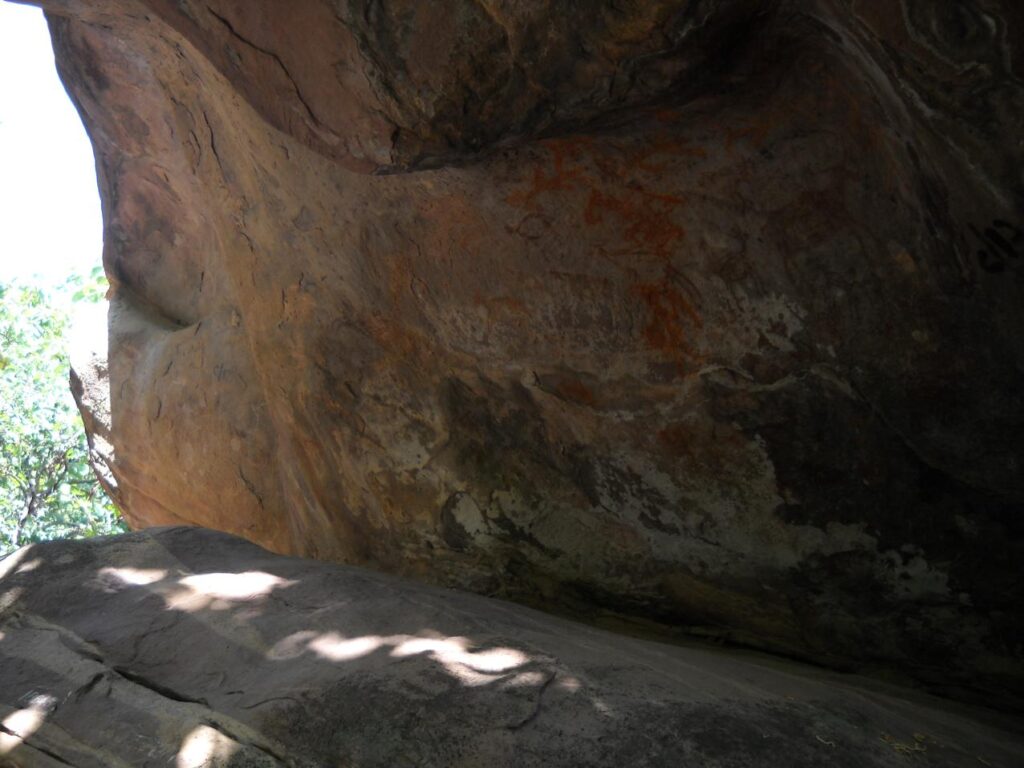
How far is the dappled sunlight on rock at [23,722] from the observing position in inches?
90.2

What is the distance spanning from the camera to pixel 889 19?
2.48m

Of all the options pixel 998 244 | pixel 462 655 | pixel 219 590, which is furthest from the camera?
pixel 219 590

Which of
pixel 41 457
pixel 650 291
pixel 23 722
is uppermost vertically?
pixel 650 291

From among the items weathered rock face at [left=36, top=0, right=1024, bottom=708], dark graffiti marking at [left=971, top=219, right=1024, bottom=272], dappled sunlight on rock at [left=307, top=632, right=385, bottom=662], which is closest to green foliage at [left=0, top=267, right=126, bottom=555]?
weathered rock face at [left=36, top=0, right=1024, bottom=708]

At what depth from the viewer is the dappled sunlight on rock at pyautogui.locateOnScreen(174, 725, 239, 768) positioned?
2146mm

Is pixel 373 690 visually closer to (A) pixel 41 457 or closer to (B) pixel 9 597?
(B) pixel 9 597

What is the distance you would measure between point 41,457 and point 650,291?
422 inches

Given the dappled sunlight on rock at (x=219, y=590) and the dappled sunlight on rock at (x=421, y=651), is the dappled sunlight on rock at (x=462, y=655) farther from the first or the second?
the dappled sunlight on rock at (x=219, y=590)

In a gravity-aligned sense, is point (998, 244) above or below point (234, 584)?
above

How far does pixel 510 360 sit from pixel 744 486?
34.0 inches

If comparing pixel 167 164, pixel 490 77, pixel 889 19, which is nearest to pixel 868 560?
pixel 889 19

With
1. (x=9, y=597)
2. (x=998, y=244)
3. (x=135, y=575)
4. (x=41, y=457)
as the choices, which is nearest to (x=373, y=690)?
(x=135, y=575)

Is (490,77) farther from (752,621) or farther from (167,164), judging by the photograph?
(167,164)

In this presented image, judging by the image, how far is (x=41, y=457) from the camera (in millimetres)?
12328
